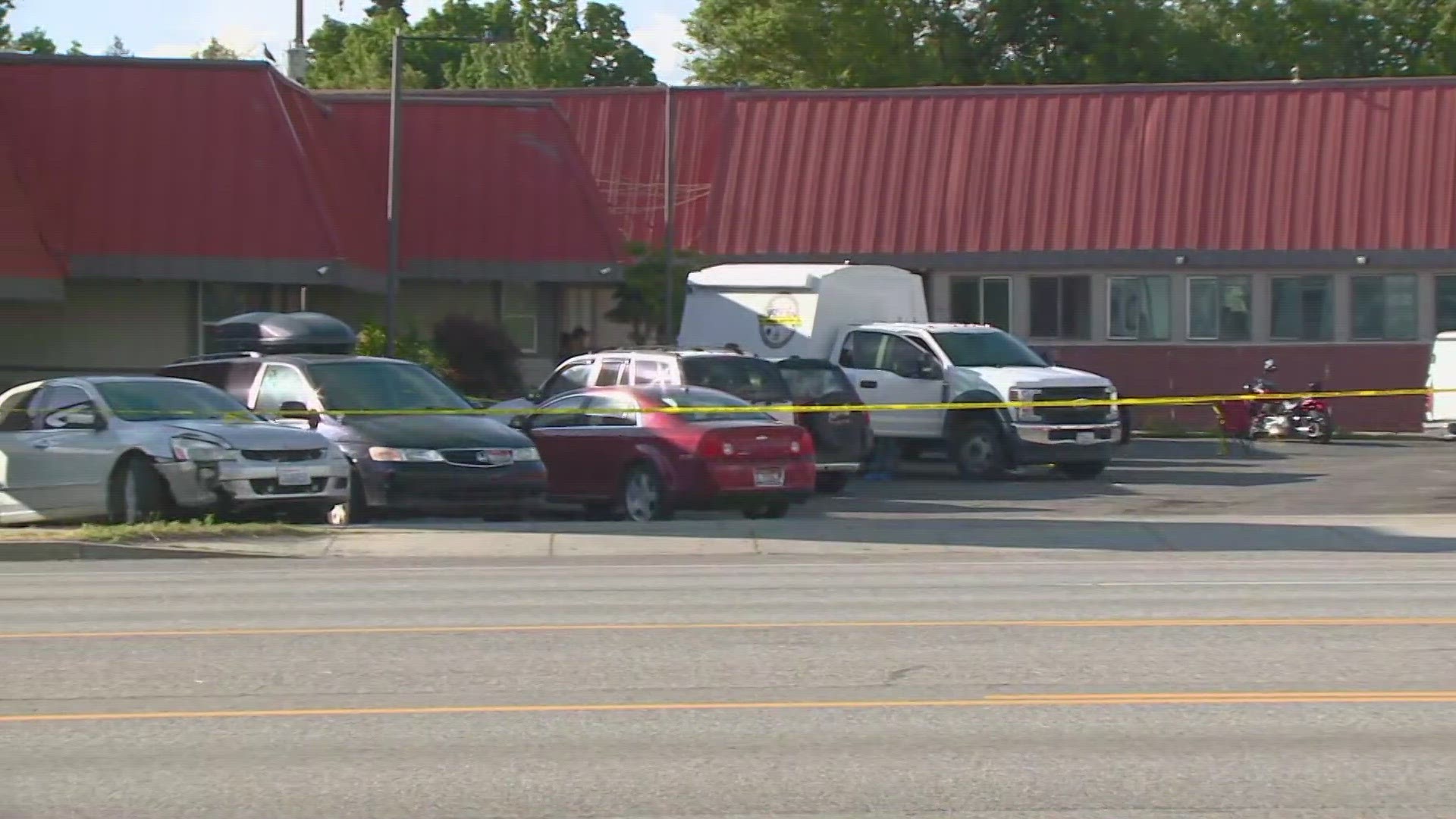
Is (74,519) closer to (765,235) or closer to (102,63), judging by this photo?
(102,63)

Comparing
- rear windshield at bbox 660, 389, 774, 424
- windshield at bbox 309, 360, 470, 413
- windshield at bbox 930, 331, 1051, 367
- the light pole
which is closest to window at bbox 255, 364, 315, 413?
windshield at bbox 309, 360, 470, 413

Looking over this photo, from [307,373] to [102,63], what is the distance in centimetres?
1322

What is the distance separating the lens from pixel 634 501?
22062 mm

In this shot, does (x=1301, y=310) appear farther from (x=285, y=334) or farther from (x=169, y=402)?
(x=169, y=402)

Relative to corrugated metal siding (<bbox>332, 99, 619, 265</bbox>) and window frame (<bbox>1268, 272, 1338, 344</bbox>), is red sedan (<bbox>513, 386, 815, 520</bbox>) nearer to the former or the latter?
corrugated metal siding (<bbox>332, 99, 619, 265</bbox>)

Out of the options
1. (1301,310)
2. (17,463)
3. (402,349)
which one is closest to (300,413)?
(17,463)

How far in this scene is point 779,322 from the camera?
100 feet

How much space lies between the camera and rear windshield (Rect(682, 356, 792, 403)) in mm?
24328

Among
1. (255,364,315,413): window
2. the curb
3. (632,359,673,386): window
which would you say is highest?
(632,359,673,386): window

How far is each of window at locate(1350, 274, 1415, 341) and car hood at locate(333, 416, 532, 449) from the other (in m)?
23.0

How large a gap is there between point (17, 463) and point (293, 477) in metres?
3.17

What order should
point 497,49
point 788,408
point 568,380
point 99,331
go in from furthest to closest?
point 497,49, point 99,331, point 568,380, point 788,408

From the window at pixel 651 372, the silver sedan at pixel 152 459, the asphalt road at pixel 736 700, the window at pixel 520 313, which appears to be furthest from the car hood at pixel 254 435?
the window at pixel 520 313

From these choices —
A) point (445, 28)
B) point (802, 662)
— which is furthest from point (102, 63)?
point (445, 28)
